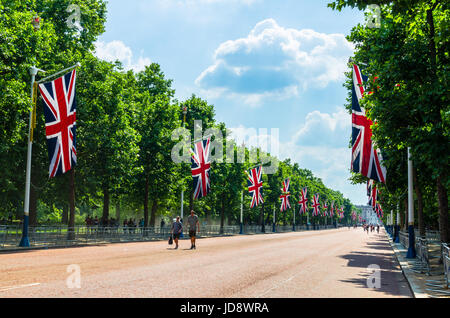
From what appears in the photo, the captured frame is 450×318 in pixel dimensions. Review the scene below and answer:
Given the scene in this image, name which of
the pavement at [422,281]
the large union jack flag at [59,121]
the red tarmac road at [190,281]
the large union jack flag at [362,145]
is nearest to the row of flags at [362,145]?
the large union jack flag at [362,145]

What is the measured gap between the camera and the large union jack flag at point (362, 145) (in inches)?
848

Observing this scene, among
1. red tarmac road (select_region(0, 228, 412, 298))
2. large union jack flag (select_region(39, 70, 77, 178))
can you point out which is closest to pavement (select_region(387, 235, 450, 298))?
red tarmac road (select_region(0, 228, 412, 298))

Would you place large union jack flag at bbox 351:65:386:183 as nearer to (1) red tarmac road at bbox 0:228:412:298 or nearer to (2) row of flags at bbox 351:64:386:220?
(2) row of flags at bbox 351:64:386:220

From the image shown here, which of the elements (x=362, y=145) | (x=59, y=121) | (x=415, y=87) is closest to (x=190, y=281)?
(x=415, y=87)

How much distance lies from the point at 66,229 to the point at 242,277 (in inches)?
779

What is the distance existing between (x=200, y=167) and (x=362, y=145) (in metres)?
19.0

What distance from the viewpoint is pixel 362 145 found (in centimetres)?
2152

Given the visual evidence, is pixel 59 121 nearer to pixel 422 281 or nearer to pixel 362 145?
pixel 362 145

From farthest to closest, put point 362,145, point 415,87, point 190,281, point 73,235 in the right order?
point 73,235 → point 362,145 → point 415,87 → point 190,281

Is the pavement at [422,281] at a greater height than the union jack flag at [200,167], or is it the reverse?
the union jack flag at [200,167]

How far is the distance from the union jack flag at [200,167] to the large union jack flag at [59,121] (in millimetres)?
14378

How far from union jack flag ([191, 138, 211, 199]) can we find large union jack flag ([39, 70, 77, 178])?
1438 centimetres

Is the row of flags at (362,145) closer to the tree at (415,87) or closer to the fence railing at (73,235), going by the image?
the tree at (415,87)
